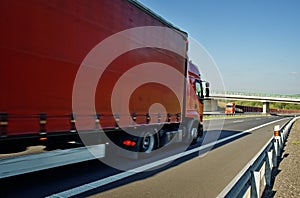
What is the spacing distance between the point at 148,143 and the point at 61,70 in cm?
455

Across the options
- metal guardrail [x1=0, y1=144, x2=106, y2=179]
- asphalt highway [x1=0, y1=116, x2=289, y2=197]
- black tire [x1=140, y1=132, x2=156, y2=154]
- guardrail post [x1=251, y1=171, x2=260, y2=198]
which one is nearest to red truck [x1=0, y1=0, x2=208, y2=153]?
black tire [x1=140, y1=132, x2=156, y2=154]

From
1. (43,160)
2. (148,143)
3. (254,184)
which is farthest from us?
(148,143)

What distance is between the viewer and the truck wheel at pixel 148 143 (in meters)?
8.59

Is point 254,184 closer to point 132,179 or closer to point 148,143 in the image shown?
point 132,179

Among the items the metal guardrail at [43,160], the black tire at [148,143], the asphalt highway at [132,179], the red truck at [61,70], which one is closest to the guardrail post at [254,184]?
the asphalt highway at [132,179]

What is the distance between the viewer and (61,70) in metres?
5.21

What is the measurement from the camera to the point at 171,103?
995 centimetres

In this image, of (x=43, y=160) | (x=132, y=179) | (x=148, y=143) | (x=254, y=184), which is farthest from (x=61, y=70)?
(x=148, y=143)

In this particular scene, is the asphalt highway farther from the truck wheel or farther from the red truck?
the red truck

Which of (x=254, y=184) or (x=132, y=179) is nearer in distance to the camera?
(x=254, y=184)

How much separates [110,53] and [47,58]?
6.19 feet

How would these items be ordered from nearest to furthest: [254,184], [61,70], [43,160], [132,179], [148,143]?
[254,184], [61,70], [43,160], [132,179], [148,143]

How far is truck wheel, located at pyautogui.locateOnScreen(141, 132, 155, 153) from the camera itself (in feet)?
28.2

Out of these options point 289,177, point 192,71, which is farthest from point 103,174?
point 192,71
